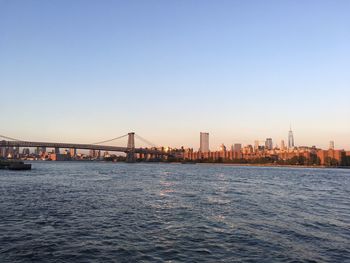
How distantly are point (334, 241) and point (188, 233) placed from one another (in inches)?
235

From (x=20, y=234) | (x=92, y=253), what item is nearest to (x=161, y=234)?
(x=92, y=253)

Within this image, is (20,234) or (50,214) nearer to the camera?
(20,234)

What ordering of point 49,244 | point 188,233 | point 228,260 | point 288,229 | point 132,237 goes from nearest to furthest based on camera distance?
point 228,260, point 49,244, point 132,237, point 188,233, point 288,229

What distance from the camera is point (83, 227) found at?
16031 mm

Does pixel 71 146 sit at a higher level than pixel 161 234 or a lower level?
higher

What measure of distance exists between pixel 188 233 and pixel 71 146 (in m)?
134

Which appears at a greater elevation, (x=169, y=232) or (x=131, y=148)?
(x=131, y=148)

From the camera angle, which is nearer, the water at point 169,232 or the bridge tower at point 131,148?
the water at point 169,232

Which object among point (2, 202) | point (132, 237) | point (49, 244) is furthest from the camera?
point (2, 202)

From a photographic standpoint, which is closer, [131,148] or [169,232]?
[169,232]

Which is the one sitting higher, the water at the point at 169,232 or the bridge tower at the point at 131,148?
the bridge tower at the point at 131,148

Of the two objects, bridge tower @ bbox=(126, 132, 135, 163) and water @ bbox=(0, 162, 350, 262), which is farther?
bridge tower @ bbox=(126, 132, 135, 163)

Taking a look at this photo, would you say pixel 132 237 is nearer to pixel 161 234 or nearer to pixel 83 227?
pixel 161 234

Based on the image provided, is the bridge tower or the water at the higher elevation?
the bridge tower
